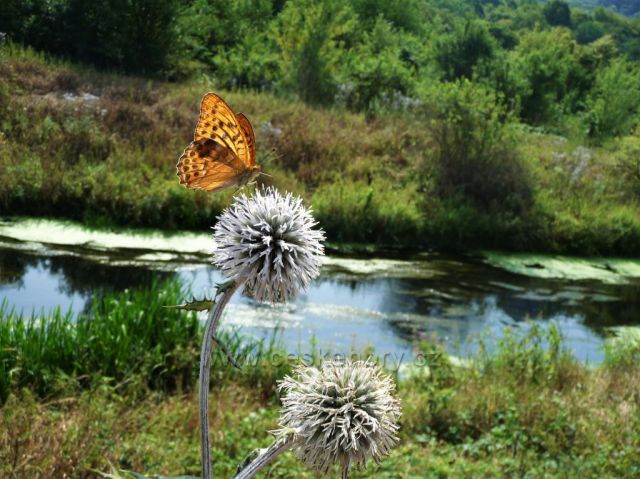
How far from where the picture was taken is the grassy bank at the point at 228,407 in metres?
4.83

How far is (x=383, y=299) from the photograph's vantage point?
33.7 ft

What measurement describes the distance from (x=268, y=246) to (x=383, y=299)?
8.66 m

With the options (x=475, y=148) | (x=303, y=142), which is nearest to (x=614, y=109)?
(x=475, y=148)

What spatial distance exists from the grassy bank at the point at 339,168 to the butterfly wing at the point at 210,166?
32.9 feet

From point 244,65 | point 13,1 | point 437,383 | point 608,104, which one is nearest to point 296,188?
point 437,383

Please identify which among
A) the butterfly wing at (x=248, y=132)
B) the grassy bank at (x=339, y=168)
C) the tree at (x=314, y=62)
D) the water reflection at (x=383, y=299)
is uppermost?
the tree at (x=314, y=62)

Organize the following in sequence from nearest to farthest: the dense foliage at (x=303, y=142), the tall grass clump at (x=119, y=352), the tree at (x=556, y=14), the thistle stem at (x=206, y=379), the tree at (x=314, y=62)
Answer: the thistle stem at (x=206, y=379) → the tall grass clump at (x=119, y=352) → the dense foliage at (x=303, y=142) → the tree at (x=314, y=62) → the tree at (x=556, y=14)

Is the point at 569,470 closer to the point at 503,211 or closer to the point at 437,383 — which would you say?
the point at 437,383

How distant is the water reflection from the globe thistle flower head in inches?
234

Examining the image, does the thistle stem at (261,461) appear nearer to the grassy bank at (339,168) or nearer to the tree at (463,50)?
the grassy bank at (339,168)

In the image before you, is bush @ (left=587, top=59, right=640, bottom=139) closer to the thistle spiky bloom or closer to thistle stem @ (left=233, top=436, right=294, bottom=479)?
the thistle spiky bloom

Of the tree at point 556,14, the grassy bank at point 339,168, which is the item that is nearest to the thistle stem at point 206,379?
the grassy bank at point 339,168

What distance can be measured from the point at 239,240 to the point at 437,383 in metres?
5.04

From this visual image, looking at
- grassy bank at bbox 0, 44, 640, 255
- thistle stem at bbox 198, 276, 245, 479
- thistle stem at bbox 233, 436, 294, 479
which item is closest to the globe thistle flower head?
thistle stem at bbox 198, 276, 245, 479
